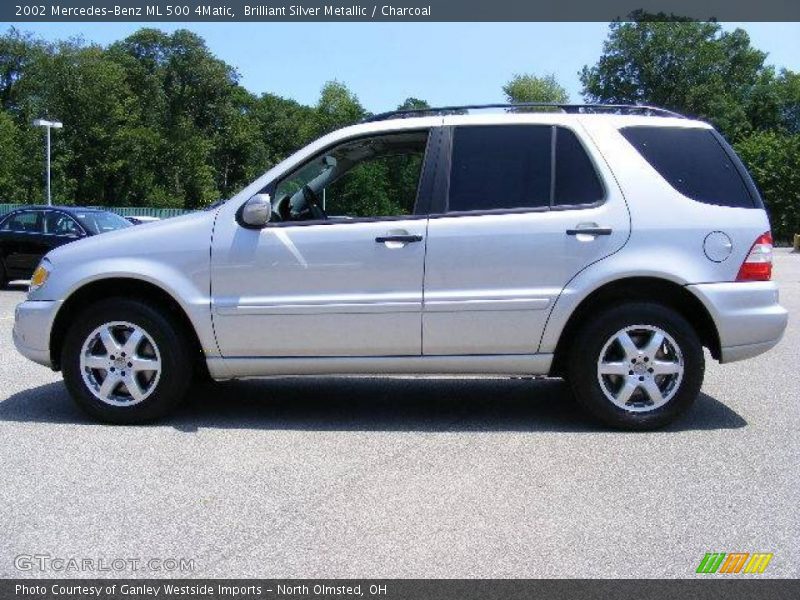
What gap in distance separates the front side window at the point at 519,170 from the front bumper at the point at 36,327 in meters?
2.66

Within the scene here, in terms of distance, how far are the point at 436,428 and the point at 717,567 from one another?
2.39 m

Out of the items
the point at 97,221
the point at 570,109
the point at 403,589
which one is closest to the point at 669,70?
the point at 97,221

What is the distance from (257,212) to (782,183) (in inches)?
2389

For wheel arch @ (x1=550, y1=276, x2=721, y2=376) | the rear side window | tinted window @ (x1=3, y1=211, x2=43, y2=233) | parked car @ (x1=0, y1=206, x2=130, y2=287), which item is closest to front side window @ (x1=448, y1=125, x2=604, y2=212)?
the rear side window

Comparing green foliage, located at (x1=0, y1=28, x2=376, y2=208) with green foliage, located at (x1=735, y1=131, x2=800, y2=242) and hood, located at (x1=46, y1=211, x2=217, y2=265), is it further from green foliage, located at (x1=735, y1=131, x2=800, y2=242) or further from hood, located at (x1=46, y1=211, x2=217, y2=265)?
hood, located at (x1=46, y1=211, x2=217, y2=265)

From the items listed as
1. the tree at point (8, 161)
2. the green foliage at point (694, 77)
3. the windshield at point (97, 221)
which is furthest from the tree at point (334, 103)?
the windshield at point (97, 221)

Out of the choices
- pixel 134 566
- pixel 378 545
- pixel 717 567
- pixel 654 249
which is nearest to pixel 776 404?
pixel 654 249

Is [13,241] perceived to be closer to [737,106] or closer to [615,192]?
[615,192]

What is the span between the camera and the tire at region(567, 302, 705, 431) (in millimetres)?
5398

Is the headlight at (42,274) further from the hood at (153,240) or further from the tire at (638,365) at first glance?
the tire at (638,365)

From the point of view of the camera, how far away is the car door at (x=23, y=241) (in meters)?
15.5

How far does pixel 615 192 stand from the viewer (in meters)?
5.48

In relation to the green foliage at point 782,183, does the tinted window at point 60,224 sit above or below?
below

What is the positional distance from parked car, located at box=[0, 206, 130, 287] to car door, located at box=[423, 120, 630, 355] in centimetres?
1129
